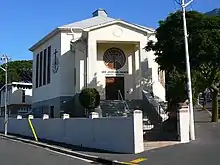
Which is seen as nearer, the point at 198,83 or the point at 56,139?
the point at 56,139

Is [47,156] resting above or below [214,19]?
below

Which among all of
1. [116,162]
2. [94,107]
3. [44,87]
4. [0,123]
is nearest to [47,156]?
[116,162]

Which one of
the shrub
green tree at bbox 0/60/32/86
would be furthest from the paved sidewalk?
green tree at bbox 0/60/32/86

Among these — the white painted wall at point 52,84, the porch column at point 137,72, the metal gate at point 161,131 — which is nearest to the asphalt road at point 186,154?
the metal gate at point 161,131

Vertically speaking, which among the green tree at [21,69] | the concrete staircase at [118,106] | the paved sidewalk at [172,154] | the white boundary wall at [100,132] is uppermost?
the green tree at [21,69]

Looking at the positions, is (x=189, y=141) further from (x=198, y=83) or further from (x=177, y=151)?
(x=198, y=83)

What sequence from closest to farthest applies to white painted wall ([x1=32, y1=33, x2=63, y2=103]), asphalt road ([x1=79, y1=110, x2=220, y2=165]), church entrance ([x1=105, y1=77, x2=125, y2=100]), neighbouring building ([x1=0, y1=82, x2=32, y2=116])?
asphalt road ([x1=79, y1=110, x2=220, y2=165]) → church entrance ([x1=105, y1=77, x2=125, y2=100]) → white painted wall ([x1=32, y1=33, x2=63, y2=103]) → neighbouring building ([x1=0, y1=82, x2=32, y2=116])

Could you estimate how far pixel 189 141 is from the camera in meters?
18.2

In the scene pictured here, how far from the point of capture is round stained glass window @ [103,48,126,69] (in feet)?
110

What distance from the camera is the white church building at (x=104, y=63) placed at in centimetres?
3198

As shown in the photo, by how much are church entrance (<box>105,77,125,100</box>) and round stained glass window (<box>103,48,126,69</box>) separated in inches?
43.4

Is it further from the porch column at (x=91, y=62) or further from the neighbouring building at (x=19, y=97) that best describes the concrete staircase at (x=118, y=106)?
the neighbouring building at (x=19, y=97)

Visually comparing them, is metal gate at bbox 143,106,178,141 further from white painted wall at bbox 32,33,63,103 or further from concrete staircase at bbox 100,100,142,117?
white painted wall at bbox 32,33,63,103

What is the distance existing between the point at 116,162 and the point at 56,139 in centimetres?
1128
